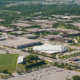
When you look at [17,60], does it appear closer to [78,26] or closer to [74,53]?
[74,53]


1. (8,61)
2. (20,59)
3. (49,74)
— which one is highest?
(20,59)

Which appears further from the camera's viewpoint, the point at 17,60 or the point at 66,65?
the point at 17,60

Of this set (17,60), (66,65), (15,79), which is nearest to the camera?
(15,79)

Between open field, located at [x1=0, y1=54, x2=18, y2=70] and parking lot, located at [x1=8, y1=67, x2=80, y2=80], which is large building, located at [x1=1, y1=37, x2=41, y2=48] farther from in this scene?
parking lot, located at [x1=8, y1=67, x2=80, y2=80]

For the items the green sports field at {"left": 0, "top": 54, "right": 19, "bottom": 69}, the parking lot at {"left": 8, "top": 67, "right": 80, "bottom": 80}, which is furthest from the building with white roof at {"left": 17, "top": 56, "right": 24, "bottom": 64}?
the parking lot at {"left": 8, "top": 67, "right": 80, "bottom": 80}

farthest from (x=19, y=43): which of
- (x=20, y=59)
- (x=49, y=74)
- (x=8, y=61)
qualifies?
(x=49, y=74)

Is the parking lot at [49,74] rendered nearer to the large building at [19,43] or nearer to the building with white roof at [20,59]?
the building with white roof at [20,59]

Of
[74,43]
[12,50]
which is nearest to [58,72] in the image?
[12,50]

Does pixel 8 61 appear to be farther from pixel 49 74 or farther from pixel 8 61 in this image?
pixel 49 74
